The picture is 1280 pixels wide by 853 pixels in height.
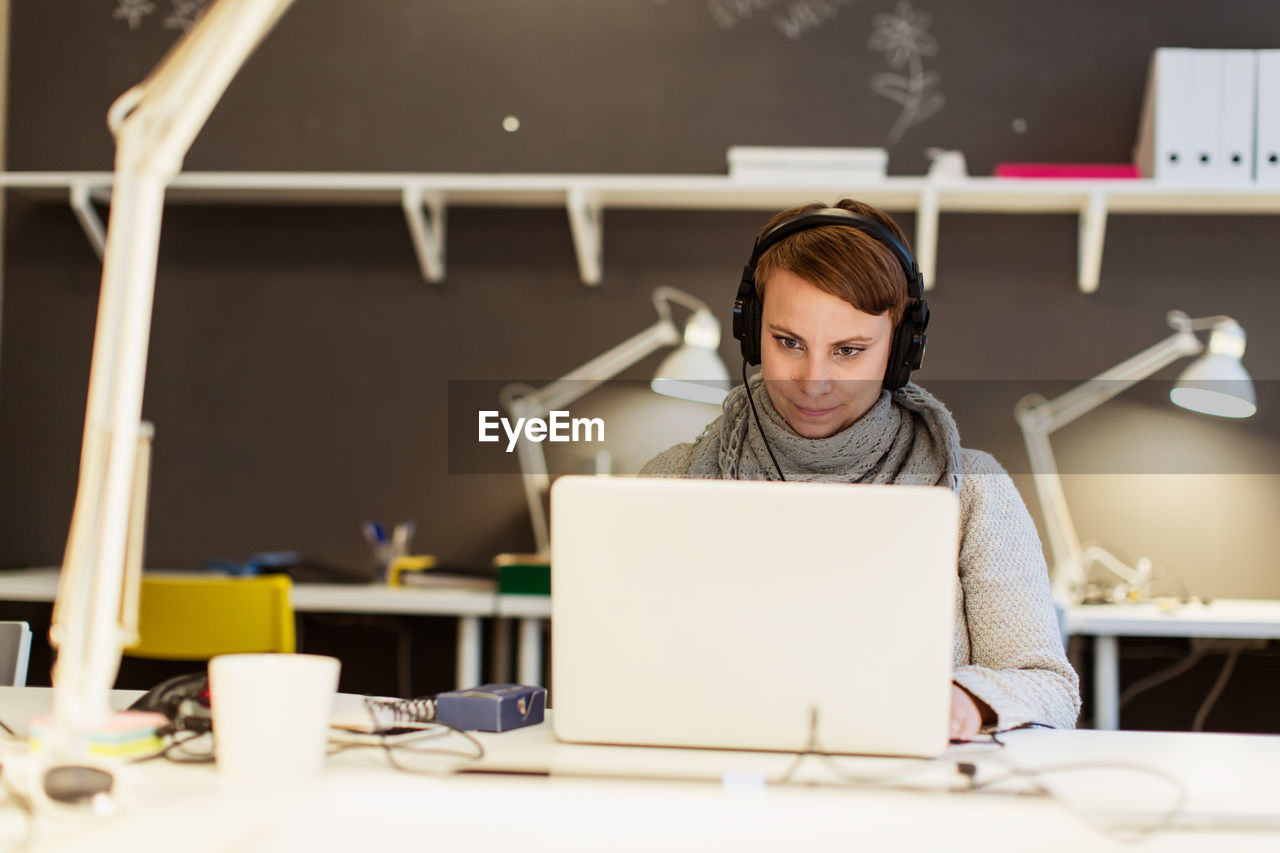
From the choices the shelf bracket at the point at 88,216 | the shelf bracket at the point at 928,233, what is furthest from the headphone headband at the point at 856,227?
the shelf bracket at the point at 88,216

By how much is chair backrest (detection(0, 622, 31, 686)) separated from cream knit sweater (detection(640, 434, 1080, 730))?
3.23ft

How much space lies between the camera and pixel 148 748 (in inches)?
33.1

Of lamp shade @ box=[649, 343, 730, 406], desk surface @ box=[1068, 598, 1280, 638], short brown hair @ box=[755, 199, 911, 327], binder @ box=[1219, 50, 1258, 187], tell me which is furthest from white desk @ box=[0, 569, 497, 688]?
binder @ box=[1219, 50, 1258, 187]

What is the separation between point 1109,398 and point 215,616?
83.0 inches

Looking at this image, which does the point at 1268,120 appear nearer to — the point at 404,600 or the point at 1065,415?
the point at 1065,415

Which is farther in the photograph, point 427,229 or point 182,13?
point 182,13

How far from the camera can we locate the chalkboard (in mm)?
2926

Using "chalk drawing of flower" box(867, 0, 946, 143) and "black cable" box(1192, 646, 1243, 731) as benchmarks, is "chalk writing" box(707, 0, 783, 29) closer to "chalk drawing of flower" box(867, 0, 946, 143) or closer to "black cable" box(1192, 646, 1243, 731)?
"chalk drawing of flower" box(867, 0, 946, 143)

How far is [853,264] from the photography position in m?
1.32

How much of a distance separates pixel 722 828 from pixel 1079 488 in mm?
2435

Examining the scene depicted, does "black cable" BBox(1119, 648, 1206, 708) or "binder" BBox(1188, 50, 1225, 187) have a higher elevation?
"binder" BBox(1188, 50, 1225, 187)

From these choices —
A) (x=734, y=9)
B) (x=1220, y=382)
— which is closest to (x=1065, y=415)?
(x=1220, y=382)

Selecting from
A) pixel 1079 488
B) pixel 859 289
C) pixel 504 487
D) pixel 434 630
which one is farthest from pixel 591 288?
pixel 859 289

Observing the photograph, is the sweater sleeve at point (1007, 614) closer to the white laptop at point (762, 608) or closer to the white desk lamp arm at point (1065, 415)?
the white laptop at point (762, 608)
